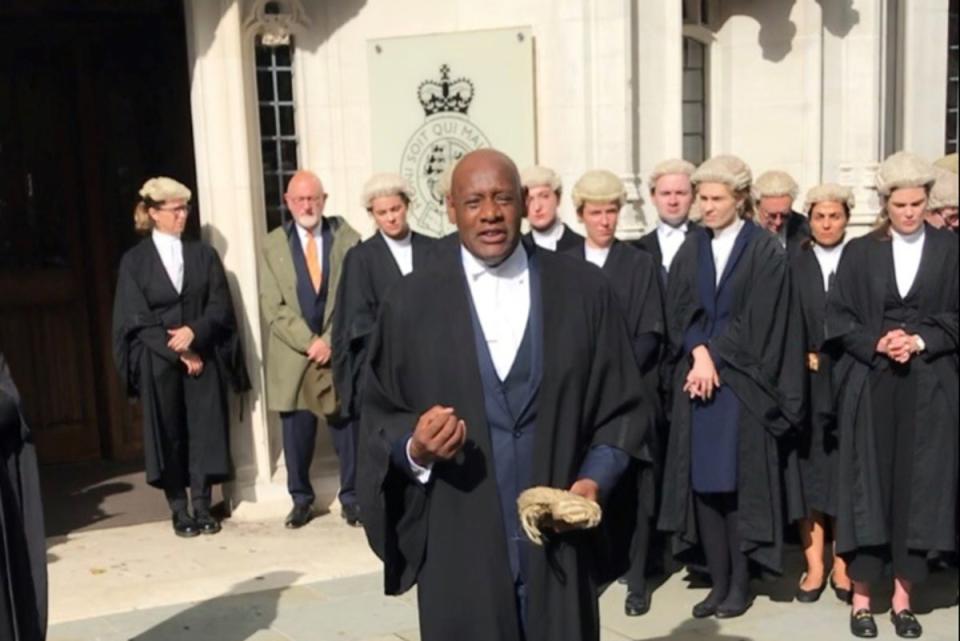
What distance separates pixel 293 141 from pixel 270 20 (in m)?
0.74

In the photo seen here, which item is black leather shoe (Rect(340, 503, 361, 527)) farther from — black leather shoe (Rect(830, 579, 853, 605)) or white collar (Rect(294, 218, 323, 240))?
black leather shoe (Rect(830, 579, 853, 605))

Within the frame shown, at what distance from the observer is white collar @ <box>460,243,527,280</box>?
343cm

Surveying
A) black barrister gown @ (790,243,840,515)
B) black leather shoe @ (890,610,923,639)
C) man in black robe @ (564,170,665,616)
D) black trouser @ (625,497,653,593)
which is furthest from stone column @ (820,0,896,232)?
black leather shoe @ (890,610,923,639)

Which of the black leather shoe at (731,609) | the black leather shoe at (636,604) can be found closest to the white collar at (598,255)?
the black leather shoe at (636,604)

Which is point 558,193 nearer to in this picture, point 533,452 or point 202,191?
point 202,191

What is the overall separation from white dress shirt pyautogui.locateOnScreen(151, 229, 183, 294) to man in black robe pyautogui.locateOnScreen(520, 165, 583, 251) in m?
2.09

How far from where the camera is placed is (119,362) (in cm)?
702

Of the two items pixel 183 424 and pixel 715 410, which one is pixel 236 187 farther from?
pixel 715 410

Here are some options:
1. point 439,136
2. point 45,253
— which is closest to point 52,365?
point 45,253

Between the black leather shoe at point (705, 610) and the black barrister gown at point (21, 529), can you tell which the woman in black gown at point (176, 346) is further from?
the black leather shoe at point (705, 610)

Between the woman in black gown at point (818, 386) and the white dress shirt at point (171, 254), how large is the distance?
132 inches

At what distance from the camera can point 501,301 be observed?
11.3ft

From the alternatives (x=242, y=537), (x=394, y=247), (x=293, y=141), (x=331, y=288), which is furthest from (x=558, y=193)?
(x=242, y=537)

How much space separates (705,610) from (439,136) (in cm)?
340
